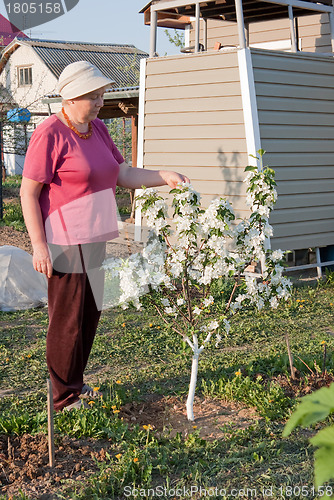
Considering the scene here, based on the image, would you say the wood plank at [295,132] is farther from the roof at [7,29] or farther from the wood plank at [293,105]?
the roof at [7,29]

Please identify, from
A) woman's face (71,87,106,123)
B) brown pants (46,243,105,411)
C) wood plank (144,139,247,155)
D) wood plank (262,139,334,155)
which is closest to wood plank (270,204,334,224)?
wood plank (262,139,334,155)

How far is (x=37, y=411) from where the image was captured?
4059 mm

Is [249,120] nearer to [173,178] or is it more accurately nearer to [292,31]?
[292,31]

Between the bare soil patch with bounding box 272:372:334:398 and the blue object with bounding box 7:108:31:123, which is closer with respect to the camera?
the bare soil patch with bounding box 272:372:334:398

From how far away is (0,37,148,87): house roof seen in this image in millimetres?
28188

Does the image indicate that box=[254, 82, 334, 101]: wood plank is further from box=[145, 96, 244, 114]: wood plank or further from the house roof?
the house roof

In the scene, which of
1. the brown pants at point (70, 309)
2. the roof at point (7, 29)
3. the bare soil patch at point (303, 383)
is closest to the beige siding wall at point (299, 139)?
the bare soil patch at point (303, 383)

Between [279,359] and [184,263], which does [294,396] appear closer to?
[279,359]

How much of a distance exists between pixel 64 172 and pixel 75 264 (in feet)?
1.78

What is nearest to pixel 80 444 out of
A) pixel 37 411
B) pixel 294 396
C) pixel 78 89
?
pixel 37 411

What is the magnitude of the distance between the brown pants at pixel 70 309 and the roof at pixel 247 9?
5121mm

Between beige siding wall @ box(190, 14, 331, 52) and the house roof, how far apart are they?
17483 mm

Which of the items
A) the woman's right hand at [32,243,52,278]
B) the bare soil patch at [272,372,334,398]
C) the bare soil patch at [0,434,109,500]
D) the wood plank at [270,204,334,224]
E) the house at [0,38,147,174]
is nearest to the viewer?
the bare soil patch at [0,434,109,500]

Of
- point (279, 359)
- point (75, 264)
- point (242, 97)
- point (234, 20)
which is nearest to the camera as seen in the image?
point (75, 264)
